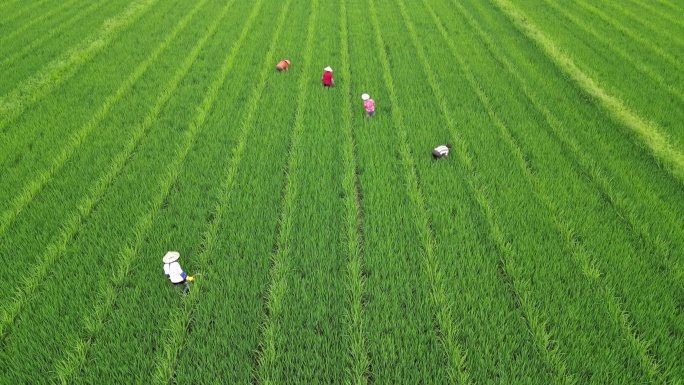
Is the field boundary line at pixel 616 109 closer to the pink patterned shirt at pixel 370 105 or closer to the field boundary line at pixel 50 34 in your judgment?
the pink patterned shirt at pixel 370 105

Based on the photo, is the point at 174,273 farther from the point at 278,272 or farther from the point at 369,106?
the point at 369,106

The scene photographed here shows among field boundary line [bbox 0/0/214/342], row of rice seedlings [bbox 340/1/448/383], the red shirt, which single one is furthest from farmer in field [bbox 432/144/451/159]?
field boundary line [bbox 0/0/214/342]

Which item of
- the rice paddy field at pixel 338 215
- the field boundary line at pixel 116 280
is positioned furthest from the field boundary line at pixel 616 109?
the field boundary line at pixel 116 280

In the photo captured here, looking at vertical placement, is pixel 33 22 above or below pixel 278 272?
above

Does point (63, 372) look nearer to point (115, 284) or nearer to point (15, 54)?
point (115, 284)

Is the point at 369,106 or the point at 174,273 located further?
the point at 369,106

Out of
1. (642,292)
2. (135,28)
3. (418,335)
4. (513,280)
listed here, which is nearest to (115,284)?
(418,335)

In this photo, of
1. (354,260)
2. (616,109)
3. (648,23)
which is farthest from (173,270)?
(648,23)
